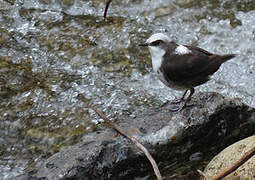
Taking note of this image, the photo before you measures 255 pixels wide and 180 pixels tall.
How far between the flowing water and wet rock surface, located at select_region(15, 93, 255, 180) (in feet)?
3.54

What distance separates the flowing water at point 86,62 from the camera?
18.3 feet

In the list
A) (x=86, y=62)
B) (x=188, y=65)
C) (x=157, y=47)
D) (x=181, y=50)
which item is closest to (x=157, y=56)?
(x=157, y=47)

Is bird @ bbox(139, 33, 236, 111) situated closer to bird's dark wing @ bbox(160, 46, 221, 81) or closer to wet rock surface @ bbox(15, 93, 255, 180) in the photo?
bird's dark wing @ bbox(160, 46, 221, 81)

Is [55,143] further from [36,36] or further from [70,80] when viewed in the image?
[36,36]

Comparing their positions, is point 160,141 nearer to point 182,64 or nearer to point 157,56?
point 182,64

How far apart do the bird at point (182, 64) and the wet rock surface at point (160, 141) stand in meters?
0.27

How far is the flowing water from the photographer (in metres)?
5.58

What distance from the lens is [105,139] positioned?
4316 mm

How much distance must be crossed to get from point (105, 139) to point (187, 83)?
Answer: 3.61 feet

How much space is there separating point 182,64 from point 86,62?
8.33ft

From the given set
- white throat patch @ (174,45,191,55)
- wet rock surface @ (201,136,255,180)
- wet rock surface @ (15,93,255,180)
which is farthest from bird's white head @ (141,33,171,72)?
wet rock surface @ (201,136,255,180)

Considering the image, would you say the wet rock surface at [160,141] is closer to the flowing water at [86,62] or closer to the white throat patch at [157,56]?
the white throat patch at [157,56]

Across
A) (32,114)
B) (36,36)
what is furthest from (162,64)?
(36,36)

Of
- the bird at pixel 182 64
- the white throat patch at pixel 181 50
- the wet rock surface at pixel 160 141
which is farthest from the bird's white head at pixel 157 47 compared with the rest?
the wet rock surface at pixel 160 141
